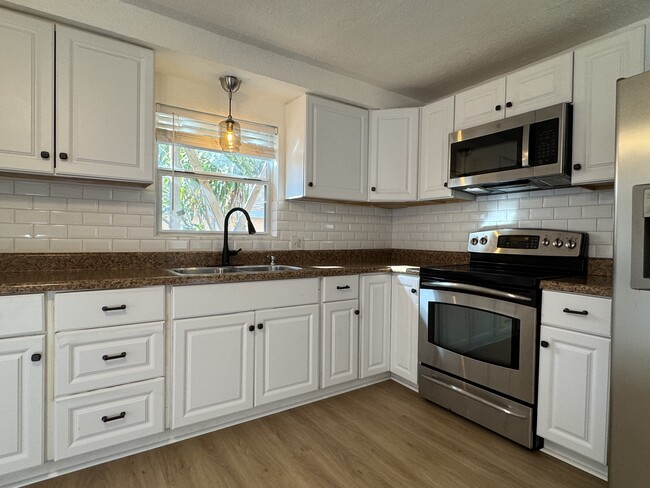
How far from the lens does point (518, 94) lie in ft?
7.35

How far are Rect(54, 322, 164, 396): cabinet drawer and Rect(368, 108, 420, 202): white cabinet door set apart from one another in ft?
6.28

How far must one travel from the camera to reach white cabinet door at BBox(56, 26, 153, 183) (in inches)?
72.1

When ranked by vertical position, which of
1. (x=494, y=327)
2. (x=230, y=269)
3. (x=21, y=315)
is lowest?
(x=494, y=327)

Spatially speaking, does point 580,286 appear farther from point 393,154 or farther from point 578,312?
point 393,154

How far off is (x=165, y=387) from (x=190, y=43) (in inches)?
76.1

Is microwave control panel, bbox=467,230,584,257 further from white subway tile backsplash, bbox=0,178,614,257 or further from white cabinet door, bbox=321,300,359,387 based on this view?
white cabinet door, bbox=321,300,359,387

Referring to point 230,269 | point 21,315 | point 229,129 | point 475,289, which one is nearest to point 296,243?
point 230,269

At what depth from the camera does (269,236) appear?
9.40 feet

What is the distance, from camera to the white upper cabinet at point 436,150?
2662mm

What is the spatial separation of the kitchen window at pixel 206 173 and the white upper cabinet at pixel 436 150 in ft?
3.91

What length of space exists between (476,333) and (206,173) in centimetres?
212

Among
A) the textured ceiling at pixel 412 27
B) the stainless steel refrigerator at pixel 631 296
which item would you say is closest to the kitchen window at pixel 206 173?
the textured ceiling at pixel 412 27

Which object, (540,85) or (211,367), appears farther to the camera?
(540,85)

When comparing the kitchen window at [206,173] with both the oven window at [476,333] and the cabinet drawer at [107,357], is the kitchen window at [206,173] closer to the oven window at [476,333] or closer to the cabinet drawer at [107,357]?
the cabinet drawer at [107,357]
